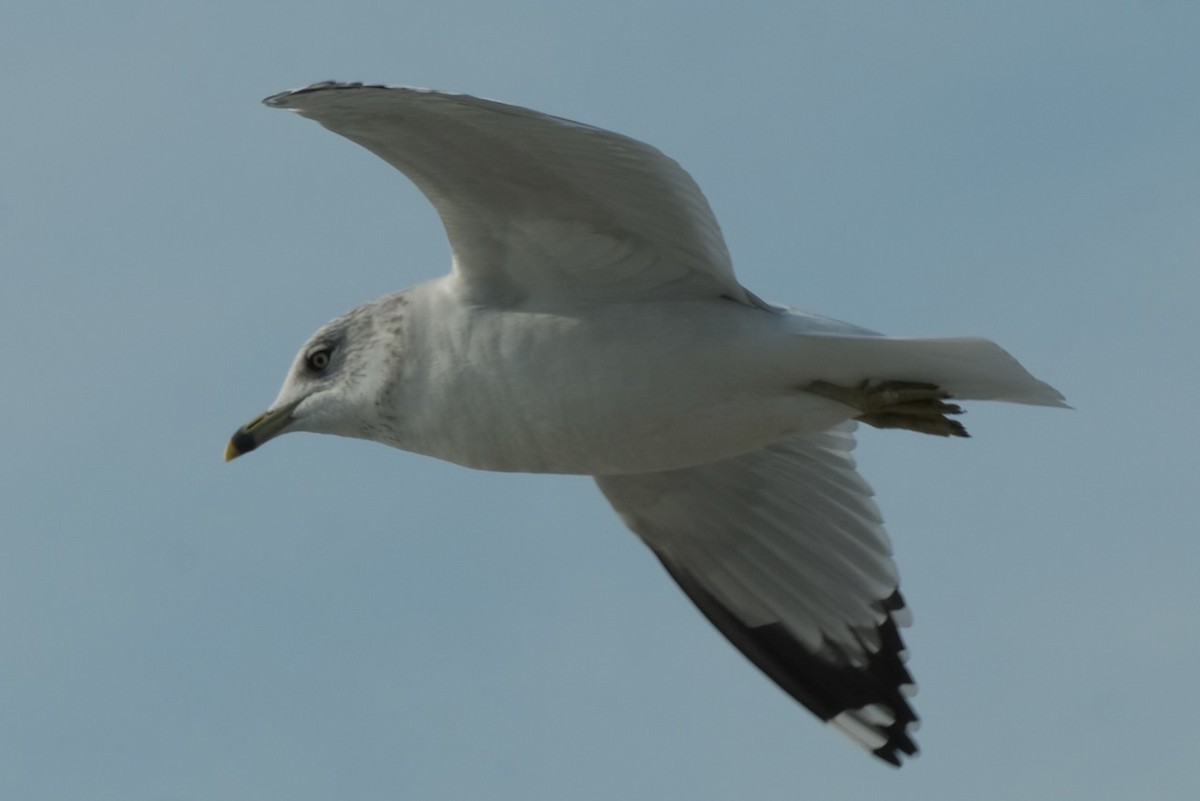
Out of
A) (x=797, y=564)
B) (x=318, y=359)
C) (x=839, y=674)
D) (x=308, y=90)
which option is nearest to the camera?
(x=308, y=90)

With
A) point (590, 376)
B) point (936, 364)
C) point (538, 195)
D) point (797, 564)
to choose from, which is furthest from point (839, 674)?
point (538, 195)

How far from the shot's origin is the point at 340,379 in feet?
22.6

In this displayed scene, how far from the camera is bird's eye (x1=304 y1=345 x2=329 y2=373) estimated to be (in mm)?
6992

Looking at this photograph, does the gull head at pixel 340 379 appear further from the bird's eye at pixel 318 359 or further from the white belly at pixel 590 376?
the white belly at pixel 590 376

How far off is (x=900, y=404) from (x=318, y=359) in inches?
73.3

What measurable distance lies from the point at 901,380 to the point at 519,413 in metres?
1.17

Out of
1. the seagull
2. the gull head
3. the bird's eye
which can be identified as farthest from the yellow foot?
the bird's eye

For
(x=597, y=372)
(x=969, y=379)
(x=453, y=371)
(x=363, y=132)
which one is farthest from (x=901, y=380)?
(x=363, y=132)

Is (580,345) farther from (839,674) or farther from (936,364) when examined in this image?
(839,674)

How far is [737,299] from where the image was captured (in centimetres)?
661

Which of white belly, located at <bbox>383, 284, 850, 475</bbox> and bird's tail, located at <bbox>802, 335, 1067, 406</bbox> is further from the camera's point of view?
white belly, located at <bbox>383, 284, 850, 475</bbox>

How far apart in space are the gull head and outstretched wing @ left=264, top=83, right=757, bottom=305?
370 mm

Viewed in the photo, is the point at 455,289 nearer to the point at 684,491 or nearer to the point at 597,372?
the point at 597,372

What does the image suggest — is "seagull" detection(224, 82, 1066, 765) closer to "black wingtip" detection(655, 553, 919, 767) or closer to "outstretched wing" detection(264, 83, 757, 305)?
"outstretched wing" detection(264, 83, 757, 305)
